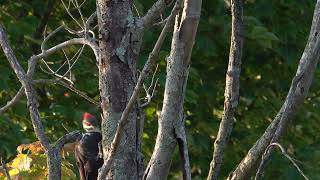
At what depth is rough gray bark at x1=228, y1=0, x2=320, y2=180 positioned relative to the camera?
2951mm

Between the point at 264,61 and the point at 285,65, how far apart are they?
23 cm

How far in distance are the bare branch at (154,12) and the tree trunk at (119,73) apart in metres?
0.08

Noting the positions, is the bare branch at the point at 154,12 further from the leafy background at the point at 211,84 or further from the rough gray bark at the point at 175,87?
the leafy background at the point at 211,84

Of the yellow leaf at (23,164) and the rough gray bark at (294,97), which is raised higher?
the rough gray bark at (294,97)

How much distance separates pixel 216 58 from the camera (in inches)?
324

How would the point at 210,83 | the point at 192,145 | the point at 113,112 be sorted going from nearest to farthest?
the point at 113,112 < the point at 192,145 < the point at 210,83

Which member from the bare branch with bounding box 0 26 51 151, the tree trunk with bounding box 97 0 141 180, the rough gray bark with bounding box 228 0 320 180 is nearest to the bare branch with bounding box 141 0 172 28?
the tree trunk with bounding box 97 0 141 180

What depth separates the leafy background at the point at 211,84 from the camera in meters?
7.07

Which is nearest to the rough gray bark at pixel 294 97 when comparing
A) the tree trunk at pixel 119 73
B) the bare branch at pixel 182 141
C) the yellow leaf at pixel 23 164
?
the bare branch at pixel 182 141

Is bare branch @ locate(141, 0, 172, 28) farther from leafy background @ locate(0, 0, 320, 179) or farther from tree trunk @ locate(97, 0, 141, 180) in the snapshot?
leafy background @ locate(0, 0, 320, 179)

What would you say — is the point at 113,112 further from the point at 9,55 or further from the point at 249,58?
the point at 249,58

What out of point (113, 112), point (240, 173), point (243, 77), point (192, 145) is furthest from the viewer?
point (243, 77)

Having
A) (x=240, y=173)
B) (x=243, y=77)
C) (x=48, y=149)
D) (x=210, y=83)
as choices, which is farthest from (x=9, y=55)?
(x=243, y=77)

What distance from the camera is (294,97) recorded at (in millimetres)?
2982
